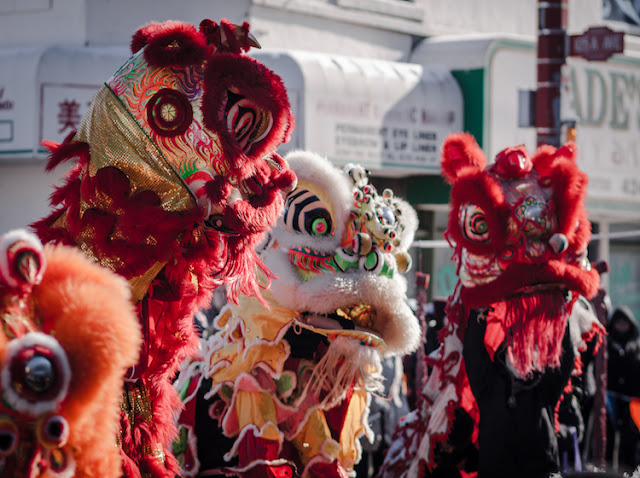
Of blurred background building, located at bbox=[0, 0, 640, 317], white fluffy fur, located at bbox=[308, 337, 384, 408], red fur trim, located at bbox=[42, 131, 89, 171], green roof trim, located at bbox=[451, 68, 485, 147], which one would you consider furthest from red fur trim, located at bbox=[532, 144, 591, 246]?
green roof trim, located at bbox=[451, 68, 485, 147]

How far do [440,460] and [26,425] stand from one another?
2.85 m

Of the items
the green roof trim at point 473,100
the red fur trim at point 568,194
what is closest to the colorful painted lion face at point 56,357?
the red fur trim at point 568,194

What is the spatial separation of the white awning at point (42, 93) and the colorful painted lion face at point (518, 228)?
5.04m

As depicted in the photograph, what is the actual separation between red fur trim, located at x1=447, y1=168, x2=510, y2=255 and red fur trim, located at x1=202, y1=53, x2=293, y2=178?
1.94 meters

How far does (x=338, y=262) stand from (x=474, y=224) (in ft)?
2.62

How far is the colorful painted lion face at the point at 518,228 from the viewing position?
3.90 metres

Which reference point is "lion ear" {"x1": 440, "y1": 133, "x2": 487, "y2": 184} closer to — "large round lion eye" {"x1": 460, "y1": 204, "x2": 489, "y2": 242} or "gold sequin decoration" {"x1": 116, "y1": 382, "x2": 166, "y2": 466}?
"large round lion eye" {"x1": 460, "y1": 204, "x2": 489, "y2": 242}

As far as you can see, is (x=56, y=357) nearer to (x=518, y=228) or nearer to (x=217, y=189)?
(x=217, y=189)

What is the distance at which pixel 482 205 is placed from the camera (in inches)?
158

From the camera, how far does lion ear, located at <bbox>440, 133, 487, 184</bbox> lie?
427cm

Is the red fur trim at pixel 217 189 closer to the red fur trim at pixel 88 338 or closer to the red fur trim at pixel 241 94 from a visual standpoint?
the red fur trim at pixel 241 94

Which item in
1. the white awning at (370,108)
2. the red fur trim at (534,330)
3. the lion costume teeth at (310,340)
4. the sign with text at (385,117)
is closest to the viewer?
the lion costume teeth at (310,340)

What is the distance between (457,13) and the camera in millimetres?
11828

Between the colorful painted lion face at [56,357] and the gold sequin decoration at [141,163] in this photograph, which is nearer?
the colorful painted lion face at [56,357]
